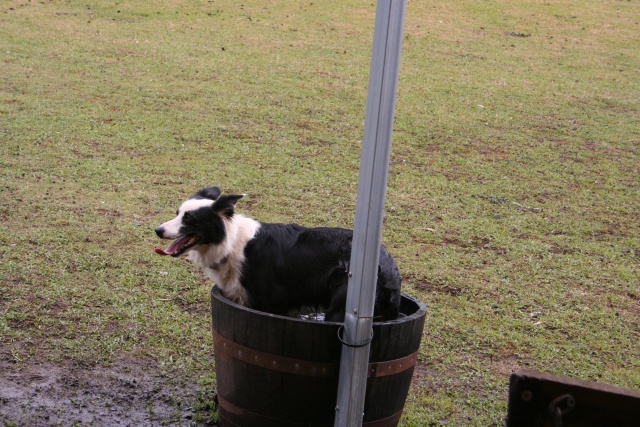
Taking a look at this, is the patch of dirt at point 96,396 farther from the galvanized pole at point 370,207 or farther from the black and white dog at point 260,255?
the galvanized pole at point 370,207

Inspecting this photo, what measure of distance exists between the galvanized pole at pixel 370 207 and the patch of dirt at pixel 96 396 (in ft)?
4.61

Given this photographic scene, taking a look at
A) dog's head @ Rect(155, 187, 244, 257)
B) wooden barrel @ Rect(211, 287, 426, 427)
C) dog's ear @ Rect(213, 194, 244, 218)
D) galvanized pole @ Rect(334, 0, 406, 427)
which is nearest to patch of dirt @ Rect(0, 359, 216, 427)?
wooden barrel @ Rect(211, 287, 426, 427)

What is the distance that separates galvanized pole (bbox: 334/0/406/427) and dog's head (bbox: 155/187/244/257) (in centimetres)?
133

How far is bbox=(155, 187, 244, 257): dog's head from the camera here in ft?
15.6

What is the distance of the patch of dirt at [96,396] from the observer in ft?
15.7

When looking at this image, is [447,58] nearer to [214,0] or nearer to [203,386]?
[214,0]

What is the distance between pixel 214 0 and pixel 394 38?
1873 centimetres

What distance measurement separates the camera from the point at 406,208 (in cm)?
974

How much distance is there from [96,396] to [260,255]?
1.44 m

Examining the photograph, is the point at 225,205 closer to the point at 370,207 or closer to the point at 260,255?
the point at 260,255

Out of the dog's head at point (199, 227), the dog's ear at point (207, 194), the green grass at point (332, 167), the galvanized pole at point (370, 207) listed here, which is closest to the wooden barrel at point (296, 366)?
the galvanized pole at point (370, 207)

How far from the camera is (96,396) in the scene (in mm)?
5070

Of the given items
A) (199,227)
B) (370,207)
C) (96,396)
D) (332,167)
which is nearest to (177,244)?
(199,227)

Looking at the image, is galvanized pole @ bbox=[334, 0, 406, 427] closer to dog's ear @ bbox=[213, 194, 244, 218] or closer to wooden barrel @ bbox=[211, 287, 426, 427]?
wooden barrel @ bbox=[211, 287, 426, 427]
